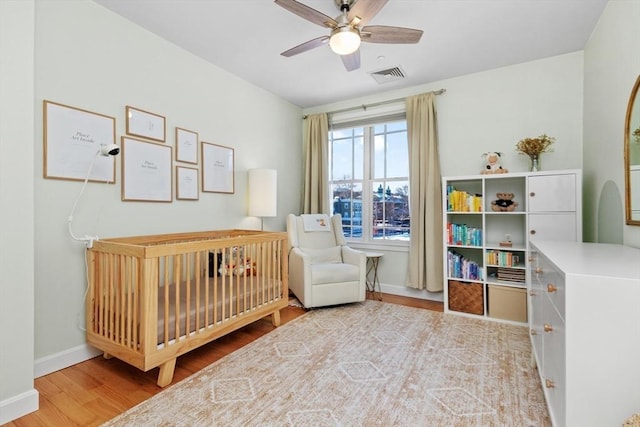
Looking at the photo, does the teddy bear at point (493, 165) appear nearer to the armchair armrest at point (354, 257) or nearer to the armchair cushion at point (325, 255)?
the armchair armrest at point (354, 257)

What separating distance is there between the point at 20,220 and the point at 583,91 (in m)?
4.30

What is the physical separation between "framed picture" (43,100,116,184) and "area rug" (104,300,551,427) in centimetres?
153

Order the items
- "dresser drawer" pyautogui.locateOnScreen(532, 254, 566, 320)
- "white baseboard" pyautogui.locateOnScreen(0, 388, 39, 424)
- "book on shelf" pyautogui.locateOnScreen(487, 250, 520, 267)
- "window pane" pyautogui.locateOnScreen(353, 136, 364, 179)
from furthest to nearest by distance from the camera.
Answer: "window pane" pyautogui.locateOnScreen(353, 136, 364, 179)
"book on shelf" pyautogui.locateOnScreen(487, 250, 520, 267)
"white baseboard" pyautogui.locateOnScreen(0, 388, 39, 424)
"dresser drawer" pyautogui.locateOnScreen(532, 254, 566, 320)

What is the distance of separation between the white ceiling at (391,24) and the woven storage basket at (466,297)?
222cm

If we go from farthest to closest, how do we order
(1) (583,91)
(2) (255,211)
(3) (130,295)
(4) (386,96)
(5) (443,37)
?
(4) (386,96)
(2) (255,211)
(1) (583,91)
(5) (443,37)
(3) (130,295)

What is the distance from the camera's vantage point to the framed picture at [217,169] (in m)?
2.93

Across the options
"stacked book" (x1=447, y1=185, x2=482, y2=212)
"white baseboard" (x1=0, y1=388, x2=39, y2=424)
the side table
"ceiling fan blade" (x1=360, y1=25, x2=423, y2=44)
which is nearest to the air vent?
"ceiling fan blade" (x1=360, y1=25, x2=423, y2=44)

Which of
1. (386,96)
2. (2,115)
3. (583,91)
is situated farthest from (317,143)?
(2,115)

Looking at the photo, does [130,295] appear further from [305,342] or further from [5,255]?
[305,342]

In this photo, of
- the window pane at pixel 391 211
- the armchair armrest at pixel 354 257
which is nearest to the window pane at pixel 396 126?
the window pane at pixel 391 211

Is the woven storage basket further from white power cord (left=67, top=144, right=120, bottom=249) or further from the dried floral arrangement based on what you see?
white power cord (left=67, top=144, right=120, bottom=249)

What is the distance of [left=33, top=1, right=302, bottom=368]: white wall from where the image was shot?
188 cm

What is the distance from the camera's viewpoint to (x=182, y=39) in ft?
8.37

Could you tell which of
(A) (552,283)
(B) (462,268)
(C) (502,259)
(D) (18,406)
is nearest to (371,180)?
(B) (462,268)
